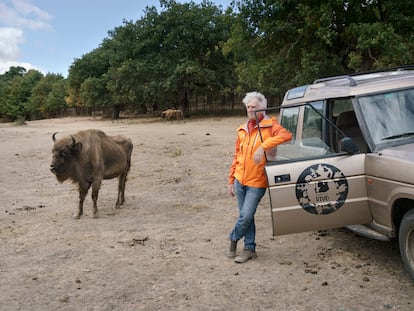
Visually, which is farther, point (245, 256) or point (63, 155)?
point (63, 155)

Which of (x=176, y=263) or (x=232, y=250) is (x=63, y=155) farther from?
(x=232, y=250)

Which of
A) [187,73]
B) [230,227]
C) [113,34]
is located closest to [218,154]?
[230,227]

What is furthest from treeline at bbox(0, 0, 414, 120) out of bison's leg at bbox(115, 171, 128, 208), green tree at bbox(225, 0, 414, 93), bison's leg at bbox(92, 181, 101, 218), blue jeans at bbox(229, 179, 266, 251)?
blue jeans at bbox(229, 179, 266, 251)

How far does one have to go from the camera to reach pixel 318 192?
462 centimetres

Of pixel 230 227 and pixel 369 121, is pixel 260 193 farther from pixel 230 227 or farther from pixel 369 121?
pixel 230 227

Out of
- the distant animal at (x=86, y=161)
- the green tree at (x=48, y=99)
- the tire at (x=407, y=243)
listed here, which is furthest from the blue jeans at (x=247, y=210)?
the green tree at (x=48, y=99)

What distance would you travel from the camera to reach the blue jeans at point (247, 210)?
5.08m

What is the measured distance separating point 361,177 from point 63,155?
18.0ft

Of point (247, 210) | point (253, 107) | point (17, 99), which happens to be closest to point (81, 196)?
point (247, 210)

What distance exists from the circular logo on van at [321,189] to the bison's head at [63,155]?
4.93 m

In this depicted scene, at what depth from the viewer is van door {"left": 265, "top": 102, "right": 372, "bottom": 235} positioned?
4621mm

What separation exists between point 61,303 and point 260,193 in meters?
2.42

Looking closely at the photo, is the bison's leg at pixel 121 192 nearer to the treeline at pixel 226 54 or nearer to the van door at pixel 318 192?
the van door at pixel 318 192

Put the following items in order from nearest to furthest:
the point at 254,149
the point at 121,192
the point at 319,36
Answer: the point at 254,149, the point at 121,192, the point at 319,36
